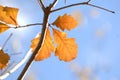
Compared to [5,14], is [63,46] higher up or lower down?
lower down

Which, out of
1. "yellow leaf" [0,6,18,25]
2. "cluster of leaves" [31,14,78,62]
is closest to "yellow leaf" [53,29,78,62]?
"cluster of leaves" [31,14,78,62]

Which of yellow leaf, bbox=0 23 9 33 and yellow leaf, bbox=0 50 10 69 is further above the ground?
yellow leaf, bbox=0 23 9 33

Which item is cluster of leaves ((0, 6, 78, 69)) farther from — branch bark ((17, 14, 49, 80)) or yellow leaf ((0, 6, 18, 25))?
branch bark ((17, 14, 49, 80))

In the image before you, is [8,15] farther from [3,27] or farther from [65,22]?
[65,22]

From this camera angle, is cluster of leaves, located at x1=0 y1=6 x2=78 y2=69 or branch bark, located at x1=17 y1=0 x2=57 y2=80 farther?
cluster of leaves, located at x1=0 y1=6 x2=78 y2=69

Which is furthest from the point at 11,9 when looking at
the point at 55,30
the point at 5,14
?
the point at 55,30

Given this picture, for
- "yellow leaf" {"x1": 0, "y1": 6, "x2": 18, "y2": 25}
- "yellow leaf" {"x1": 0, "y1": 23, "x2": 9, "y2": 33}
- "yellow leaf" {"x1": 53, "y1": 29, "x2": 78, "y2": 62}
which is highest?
"yellow leaf" {"x1": 0, "y1": 6, "x2": 18, "y2": 25}

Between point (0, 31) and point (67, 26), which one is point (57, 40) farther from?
point (0, 31)
